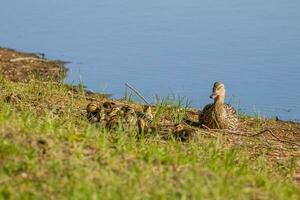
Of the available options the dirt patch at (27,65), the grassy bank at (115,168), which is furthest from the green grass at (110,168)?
the dirt patch at (27,65)

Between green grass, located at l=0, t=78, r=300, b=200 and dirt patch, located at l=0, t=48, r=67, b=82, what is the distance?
35.5 feet

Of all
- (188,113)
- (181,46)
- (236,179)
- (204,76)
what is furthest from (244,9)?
(236,179)

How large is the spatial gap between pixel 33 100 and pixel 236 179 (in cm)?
465

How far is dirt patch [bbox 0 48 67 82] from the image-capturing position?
18.3 meters

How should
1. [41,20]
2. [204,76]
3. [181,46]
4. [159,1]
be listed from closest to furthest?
[204,76] < [181,46] < [41,20] < [159,1]

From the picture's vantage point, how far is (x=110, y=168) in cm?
588

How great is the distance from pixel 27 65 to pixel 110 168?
Answer: 558 inches

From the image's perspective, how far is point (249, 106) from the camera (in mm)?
16156

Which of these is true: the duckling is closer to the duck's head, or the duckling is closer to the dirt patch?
the duck's head

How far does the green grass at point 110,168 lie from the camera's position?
5426 mm

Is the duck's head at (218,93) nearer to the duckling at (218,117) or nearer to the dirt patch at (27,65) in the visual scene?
the duckling at (218,117)

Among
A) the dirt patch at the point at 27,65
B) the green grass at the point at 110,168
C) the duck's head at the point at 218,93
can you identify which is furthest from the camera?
the dirt patch at the point at 27,65

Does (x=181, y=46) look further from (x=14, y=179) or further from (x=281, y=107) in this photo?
(x=14, y=179)

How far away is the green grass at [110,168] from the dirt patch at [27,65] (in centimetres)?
1083
